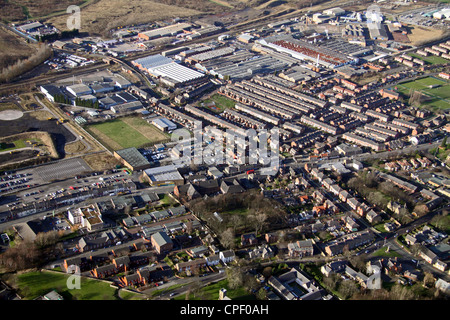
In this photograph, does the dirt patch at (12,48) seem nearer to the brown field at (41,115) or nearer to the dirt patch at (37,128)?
the brown field at (41,115)

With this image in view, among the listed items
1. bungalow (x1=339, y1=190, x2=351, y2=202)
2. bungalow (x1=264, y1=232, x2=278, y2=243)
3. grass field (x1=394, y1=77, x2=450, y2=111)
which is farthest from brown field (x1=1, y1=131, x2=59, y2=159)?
grass field (x1=394, y1=77, x2=450, y2=111)

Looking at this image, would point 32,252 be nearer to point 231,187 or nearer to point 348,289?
point 231,187

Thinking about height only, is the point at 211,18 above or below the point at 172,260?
above

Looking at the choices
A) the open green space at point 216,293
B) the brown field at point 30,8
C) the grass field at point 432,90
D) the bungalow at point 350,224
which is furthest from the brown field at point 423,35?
the brown field at point 30,8

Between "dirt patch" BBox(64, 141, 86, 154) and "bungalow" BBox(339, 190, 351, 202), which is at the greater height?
"bungalow" BBox(339, 190, 351, 202)

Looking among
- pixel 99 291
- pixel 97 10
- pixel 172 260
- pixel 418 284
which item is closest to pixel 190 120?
pixel 172 260

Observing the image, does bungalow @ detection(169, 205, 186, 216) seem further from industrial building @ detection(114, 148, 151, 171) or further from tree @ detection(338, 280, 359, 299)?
tree @ detection(338, 280, 359, 299)

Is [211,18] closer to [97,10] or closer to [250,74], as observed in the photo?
[97,10]
